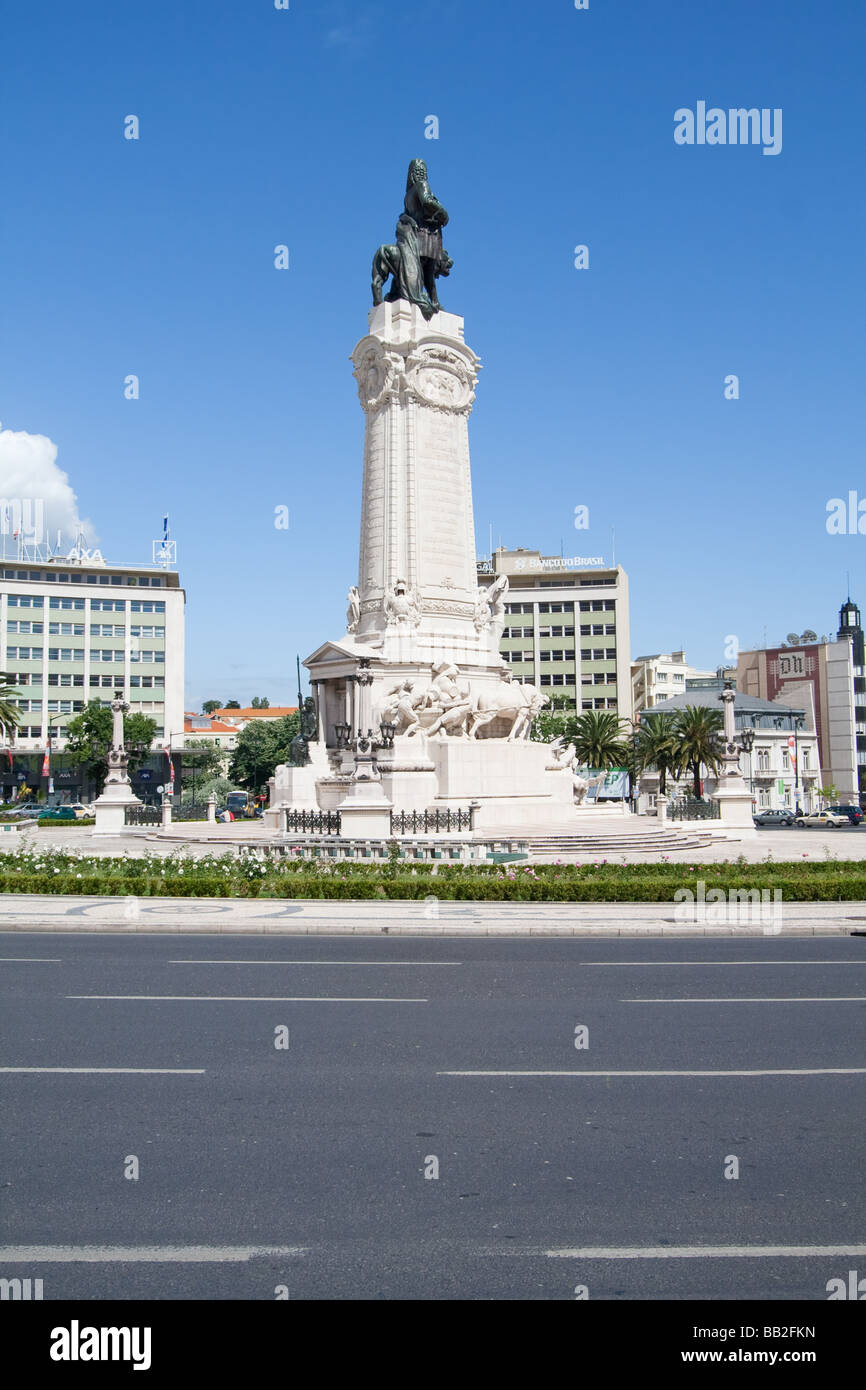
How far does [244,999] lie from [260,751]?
8724 centimetres

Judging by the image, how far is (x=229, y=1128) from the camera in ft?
26.6

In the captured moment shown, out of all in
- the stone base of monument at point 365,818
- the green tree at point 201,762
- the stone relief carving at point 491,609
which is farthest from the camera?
the green tree at point 201,762

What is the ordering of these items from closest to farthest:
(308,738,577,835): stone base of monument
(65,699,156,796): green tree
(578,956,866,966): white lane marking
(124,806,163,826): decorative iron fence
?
(578,956,866,966): white lane marking < (308,738,577,835): stone base of monument < (124,806,163,826): decorative iron fence < (65,699,156,796): green tree

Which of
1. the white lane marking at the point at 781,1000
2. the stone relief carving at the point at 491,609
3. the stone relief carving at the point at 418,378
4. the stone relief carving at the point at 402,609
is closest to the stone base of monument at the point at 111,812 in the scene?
the stone relief carving at the point at 402,609

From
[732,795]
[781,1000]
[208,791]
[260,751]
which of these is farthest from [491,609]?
[260,751]

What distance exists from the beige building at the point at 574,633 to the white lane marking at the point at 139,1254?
10681 cm

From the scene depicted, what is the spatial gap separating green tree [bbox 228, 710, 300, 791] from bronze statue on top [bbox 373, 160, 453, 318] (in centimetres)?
5015

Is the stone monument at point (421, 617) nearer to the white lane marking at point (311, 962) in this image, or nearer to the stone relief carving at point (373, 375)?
the stone relief carving at point (373, 375)

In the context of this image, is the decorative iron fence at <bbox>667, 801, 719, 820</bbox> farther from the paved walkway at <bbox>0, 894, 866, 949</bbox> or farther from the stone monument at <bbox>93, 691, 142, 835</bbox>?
the paved walkway at <bbox>0, 894, 866, 949</bbox>

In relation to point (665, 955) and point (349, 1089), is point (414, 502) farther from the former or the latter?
point (349, 1089)

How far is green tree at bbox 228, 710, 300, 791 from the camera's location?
9544 centimetres

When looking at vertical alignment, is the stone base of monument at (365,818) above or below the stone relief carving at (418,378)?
below

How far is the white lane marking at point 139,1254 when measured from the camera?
19.6 ft

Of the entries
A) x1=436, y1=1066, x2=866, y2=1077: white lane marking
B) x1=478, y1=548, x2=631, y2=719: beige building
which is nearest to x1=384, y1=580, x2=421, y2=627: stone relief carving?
x1=436, y1=1066, x2=866, y2=1077: white lane marking
